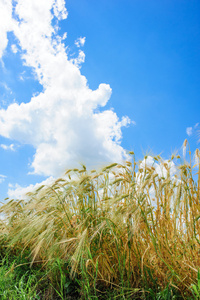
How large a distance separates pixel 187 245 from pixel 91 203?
3.18 ft

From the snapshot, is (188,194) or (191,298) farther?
(188,194)

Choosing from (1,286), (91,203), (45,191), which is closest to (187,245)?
(91,203)

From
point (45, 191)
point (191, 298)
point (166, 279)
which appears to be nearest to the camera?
point (191, 298)

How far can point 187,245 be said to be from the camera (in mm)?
2363

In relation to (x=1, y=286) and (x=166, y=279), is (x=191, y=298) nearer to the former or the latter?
(x=166, y=279)

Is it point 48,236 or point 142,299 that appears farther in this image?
point 48,236

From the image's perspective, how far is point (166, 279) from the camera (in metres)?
2.18

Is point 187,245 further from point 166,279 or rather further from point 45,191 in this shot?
point 45,191

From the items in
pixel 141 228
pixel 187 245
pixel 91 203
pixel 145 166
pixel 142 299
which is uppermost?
pixel 145 166

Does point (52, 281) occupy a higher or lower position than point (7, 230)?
lower

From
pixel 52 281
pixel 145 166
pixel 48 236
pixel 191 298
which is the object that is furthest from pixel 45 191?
pixel 191 298

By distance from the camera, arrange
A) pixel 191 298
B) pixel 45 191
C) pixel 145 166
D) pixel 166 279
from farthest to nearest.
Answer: pixel 45 191, pixel 145 166, pixel 166 279, pixel 191 298

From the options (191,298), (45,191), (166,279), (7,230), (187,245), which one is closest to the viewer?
(191,298)

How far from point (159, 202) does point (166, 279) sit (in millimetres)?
707
